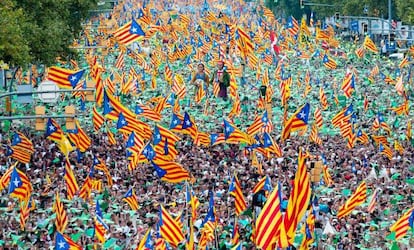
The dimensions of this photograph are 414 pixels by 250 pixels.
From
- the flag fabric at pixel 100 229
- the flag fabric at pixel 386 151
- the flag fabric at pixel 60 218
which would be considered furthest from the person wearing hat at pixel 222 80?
the flag fabric at pixel 100 229

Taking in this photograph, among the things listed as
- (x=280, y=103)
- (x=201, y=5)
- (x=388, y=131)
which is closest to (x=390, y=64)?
(x=280, y=103)

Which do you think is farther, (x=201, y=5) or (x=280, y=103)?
(x=201, y=5)

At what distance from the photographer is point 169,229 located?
30281 mm

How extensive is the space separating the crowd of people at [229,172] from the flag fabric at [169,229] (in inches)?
51.7

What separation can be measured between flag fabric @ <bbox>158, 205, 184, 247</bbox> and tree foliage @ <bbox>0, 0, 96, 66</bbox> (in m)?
14.9

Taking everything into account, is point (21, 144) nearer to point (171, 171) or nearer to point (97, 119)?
point (97, 119)

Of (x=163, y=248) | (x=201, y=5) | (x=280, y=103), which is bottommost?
(x=201, y=5)

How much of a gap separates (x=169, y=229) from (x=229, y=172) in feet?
36.9

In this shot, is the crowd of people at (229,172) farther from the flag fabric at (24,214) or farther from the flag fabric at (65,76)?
the flag fabric at (65,76)

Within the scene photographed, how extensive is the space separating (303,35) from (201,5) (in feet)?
178

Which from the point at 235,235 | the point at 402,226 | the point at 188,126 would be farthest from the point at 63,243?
the point at 188,126

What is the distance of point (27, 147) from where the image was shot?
41.5m

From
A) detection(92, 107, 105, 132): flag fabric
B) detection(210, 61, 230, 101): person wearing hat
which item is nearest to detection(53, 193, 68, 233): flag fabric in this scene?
detection(92, 107, 105, 132): flag fabric

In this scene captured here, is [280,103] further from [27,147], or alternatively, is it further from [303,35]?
[303,35]
